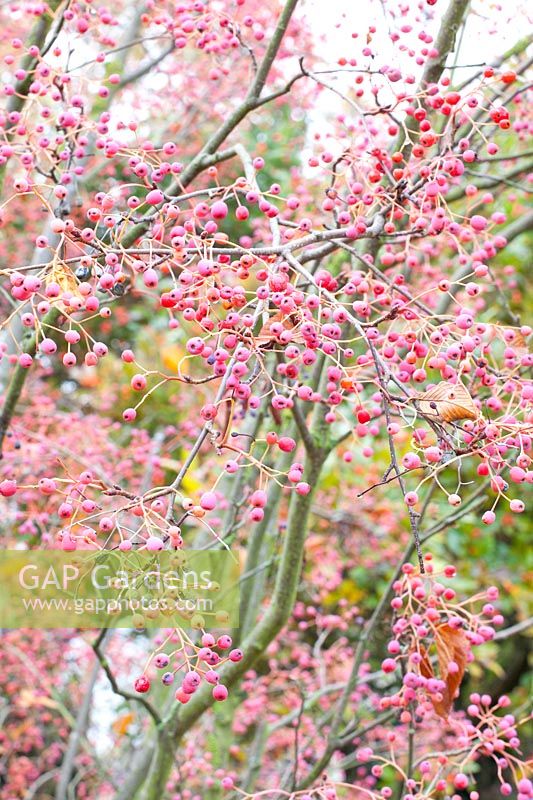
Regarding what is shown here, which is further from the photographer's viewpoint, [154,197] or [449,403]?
[154,197]

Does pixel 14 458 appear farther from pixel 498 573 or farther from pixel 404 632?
pixel 498 573

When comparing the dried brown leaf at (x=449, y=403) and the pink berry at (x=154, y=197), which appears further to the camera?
the pink berry at (x=154, y=197)

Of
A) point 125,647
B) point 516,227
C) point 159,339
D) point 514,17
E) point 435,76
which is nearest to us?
point 435,76

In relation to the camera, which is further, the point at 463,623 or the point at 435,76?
the point at 435,76

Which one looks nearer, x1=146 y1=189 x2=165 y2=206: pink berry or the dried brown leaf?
the dried brown leaf

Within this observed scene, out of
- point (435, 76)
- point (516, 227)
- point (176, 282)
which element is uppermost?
point (516, 227)

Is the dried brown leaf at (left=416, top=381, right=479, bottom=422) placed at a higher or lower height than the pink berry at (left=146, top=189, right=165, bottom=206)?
lower

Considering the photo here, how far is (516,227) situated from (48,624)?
2.08 m

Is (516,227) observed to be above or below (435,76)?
above

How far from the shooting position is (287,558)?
1.83 metres

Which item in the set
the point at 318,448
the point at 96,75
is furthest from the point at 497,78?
the point at 96,75

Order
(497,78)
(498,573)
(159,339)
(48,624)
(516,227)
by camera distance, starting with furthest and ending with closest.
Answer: (159,339) → (498,573) → (48,624) → (516,227) → (497,78)

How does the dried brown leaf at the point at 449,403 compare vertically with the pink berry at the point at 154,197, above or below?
below

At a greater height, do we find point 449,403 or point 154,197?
point 154,197
